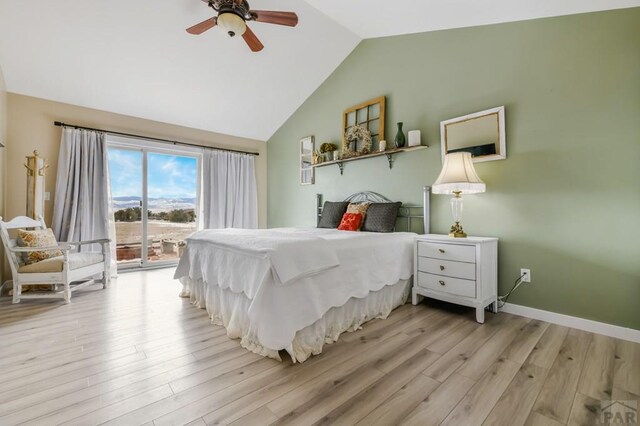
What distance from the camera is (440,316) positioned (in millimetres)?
2500

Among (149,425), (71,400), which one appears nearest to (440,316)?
(149,425)

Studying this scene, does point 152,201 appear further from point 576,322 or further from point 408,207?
point 576,322

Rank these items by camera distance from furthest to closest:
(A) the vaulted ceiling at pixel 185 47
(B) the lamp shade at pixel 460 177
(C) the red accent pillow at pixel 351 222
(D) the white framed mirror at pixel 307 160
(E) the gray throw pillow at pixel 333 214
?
(D) the white framed mirror at pixel 307 160, (E) the gray throw pillow at pixel 333 214, (C) the red accent pillow at pixel 351 222, (A) the vaulted ceiling at pixel 185 47, (B) the lamp shade at pixel 460 177

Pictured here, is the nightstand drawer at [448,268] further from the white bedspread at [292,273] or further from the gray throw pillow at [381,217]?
the gray throw pillow at [381,217]

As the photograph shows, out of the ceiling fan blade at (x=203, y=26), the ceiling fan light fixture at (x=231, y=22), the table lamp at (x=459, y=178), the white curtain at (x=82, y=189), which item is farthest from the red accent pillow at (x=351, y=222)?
the white curtain at (x=82, y=189)

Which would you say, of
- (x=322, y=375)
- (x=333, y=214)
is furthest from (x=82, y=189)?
(x=322, y=375)

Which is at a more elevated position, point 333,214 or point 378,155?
point 378,155

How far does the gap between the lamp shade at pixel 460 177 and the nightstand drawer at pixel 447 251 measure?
52cm

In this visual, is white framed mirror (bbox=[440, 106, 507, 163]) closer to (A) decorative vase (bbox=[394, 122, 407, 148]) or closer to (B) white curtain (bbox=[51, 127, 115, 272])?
(A) decorative vase (bbox=[394, 122, 407, 148])

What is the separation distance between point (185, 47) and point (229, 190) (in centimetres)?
243

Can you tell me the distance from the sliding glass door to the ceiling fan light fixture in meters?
3.10

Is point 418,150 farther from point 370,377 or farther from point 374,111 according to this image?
point 370,377

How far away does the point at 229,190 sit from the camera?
5.23 m

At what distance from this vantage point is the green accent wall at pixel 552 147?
206 cm
